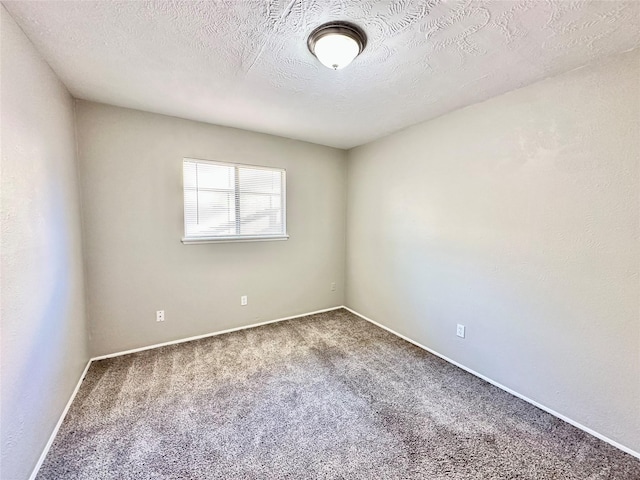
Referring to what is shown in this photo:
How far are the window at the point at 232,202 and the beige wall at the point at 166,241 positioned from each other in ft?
0.30

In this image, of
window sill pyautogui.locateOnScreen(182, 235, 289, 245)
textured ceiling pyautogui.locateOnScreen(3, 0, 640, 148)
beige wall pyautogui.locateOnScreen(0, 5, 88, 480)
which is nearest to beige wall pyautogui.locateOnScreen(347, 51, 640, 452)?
textured ceiling pyautogui.locateOnScreen(3, 0, 640, 148)

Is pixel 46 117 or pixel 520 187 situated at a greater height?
pixel 46 117

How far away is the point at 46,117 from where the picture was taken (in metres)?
1.72

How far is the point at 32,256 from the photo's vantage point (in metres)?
1.49

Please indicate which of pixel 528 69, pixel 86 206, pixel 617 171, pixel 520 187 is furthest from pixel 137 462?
pixel 528 69

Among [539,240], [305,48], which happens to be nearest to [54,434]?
[305,48]

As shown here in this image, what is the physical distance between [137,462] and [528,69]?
338 cm

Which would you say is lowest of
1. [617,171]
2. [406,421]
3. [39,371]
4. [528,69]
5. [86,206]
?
[406,421]

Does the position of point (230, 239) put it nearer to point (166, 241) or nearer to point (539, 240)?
point (166, 241)

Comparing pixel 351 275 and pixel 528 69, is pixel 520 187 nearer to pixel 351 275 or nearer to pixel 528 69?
pixel 528 69

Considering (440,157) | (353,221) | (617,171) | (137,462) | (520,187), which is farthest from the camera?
(353,221)

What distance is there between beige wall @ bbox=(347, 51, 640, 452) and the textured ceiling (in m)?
0.27

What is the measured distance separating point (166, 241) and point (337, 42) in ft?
7.90

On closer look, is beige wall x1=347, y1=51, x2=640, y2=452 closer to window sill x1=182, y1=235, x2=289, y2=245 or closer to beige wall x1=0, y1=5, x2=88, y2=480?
window sill x1=182, y1=235, x2=289, y2=245
